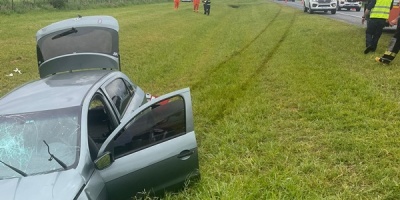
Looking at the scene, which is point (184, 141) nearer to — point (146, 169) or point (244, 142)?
point (146, 169)

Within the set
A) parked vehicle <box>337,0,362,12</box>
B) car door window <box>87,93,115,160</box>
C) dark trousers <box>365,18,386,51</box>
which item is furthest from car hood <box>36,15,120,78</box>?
parked vehicle <box>337,0,362,12</box>

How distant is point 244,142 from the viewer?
5102 millimetres

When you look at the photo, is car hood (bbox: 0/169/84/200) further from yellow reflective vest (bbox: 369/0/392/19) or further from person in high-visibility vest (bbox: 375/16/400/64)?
yellow reflective vest (bbox: 369/0/392/19)

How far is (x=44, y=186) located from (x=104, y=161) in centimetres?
53

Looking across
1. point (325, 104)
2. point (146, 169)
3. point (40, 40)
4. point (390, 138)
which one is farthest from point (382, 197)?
point (40, 40)

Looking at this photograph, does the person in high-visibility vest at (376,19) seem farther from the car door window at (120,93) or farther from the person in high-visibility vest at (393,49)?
the car door window at (120,93)

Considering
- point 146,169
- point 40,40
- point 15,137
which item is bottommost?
point 146,169

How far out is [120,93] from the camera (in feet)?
15.4

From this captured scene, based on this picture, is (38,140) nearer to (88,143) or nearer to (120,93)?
(88,143)

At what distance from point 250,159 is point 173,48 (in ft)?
32.1

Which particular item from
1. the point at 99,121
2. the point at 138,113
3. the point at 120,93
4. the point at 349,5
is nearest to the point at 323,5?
the point at 349,5

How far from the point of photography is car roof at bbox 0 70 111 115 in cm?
358

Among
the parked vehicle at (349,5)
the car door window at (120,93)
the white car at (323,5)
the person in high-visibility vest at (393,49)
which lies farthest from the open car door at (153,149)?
the parked vehicle at (349,5)

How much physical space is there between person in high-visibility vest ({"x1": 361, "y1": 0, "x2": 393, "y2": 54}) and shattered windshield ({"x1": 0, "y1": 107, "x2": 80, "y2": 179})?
8.66 meters
